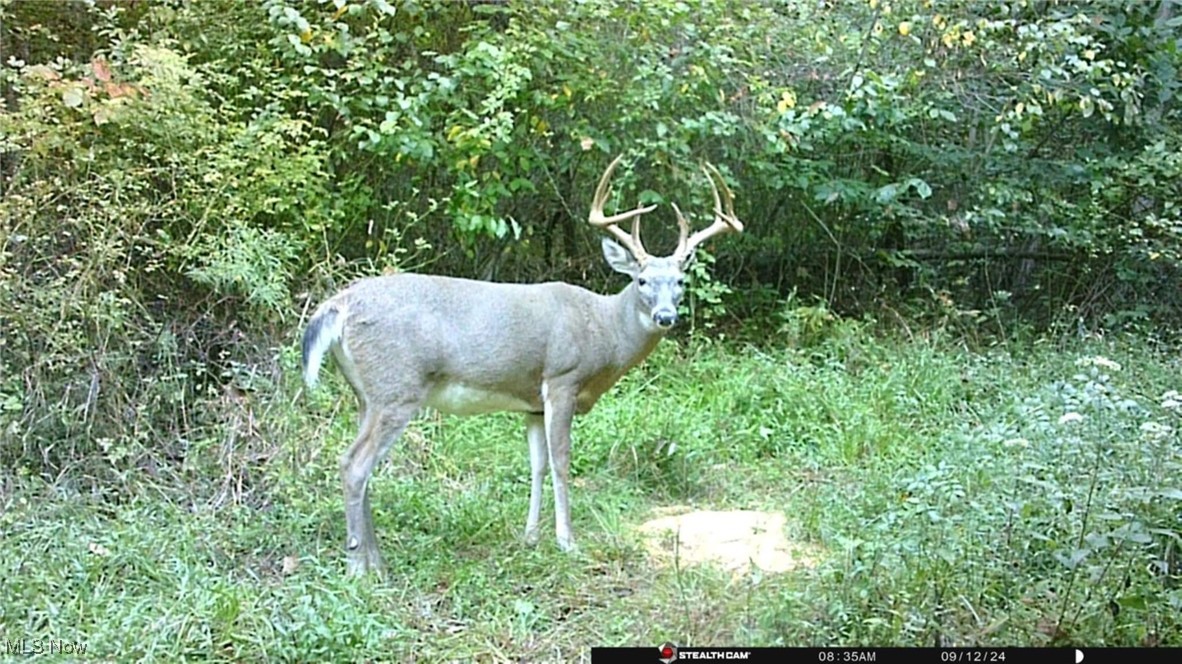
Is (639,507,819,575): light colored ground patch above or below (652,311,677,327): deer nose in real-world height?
below

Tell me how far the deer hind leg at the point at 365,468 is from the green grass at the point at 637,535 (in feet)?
0.20

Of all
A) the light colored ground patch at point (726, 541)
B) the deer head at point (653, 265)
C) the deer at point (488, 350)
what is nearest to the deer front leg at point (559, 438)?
the deer at point (488, 350)

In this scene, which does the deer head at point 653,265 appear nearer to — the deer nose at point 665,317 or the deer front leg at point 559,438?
the deer nose at point 665,317

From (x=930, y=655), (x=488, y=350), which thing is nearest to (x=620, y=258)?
(x=488, y=350)

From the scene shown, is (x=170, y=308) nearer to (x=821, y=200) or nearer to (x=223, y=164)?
(x=223, y=164)

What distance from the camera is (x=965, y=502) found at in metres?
2.88

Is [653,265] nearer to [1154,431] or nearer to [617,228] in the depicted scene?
[617,228]

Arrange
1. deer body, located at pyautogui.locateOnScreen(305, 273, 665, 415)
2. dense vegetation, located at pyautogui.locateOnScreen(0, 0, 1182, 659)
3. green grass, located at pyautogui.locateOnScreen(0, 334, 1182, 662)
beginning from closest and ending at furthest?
1. green grass, located at pyautogui.locateOnScreen(0, 334, 1182, 662)
2. dense vegetation, located at pyautogui.locateOnScreen(0, 0, 1182, 659)
3. deer body, located at pyautogui.locateOnScreen(305, 273, 665, 415)

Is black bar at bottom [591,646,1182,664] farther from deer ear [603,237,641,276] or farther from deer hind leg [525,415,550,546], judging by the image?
deer ear [603,237,641,276]

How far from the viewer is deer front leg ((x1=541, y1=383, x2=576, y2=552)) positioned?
3484 mm

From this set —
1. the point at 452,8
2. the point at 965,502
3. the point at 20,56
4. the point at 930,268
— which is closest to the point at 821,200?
the point at 930,268

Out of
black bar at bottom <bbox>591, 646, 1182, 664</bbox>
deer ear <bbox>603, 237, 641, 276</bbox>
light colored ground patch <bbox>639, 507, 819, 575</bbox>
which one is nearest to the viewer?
black bar at bottom <bbox>591, 646, 1182, 664</bbox>

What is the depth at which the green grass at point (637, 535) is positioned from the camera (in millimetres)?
2441

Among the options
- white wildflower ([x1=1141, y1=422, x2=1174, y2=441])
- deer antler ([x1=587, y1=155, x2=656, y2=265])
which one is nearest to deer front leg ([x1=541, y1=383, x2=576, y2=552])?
deer antler ([x1=587, y1=155, x2=656, y2=265])
